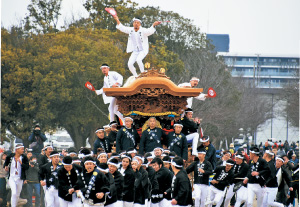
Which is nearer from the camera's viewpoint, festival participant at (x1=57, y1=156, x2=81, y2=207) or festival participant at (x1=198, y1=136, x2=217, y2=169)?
festival participant at (x1=57, y1=156, x2=81, y2=207)

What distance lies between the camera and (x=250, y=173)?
813 inches

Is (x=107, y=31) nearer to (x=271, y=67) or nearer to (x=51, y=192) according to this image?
(x=51, y=192)

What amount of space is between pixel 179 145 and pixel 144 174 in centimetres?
417

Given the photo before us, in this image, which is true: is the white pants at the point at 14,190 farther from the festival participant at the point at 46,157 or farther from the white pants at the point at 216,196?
the white pants at the point at 216,196

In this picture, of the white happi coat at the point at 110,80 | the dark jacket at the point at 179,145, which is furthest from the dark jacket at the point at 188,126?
the white happi coat at the point at 110,80

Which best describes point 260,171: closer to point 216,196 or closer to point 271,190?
point 271,190

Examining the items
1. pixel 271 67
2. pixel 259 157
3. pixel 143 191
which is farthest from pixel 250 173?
pixel 271 67

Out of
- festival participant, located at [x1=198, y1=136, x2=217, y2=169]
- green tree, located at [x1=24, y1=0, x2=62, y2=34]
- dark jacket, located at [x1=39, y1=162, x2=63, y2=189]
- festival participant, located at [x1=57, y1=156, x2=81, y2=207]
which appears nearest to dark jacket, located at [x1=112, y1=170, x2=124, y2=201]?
festival participant, located at [x1=57, y1=156, x2=81, y2=207]

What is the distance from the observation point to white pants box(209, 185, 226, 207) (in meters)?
21.2

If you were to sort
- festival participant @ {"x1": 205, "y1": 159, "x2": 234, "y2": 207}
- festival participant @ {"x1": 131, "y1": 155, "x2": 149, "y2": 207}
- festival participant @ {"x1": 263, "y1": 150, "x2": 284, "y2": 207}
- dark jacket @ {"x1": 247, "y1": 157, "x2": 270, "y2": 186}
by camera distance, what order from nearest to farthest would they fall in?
festival participant @ {"x1": 131, "y1": 155, "x2": 149, "y2": 207}
dark jacket @ {"x1": 247, "y1": 157, "x2": 270, "y2": 186}
festival participant @ {"x1": 263, "y1": 150, "x2": 284, "y2": 207}
festival participant @ {"x1": 205, "y1": 159, "x2": 234, "y2": 207}

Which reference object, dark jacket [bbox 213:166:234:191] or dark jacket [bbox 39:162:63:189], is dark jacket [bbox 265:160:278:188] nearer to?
dark jacket [bbox 213:166:234:191]

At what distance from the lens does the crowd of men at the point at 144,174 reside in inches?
626

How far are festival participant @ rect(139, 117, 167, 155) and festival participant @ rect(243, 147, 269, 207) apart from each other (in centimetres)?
272

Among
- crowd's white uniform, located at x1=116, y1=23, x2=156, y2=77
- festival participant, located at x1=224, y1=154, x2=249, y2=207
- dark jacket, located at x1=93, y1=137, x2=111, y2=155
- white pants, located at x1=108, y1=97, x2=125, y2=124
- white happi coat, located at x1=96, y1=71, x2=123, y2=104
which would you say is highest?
crowd's white uniform, located at x1=116, y1=23, x2=156, y2=77
